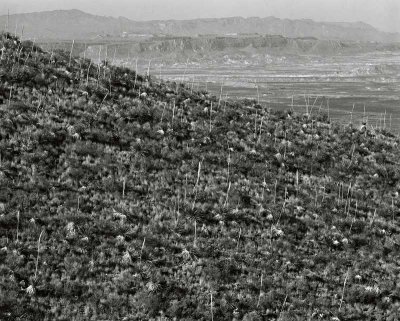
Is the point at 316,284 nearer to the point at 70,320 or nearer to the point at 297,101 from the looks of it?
the point at 70,320

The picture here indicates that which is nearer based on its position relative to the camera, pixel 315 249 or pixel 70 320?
pixel 70 320

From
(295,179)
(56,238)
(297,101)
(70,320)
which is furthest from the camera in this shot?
(297,101)

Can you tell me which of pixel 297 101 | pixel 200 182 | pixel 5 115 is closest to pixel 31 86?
pixel 5 115

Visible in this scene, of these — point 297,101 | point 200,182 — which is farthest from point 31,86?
point 297,101

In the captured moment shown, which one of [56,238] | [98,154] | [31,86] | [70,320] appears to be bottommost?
[70,320]

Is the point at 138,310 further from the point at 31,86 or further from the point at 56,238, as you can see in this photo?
the point at 31,86

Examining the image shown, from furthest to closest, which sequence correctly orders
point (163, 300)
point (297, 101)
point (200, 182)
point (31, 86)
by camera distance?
point (297, 101) < point (31, 86) < point (200, 182) < point (163, 300)

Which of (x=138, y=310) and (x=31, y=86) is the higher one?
(x=31, y=86)
